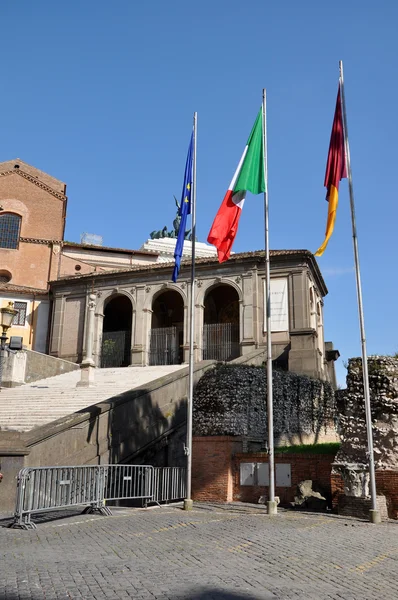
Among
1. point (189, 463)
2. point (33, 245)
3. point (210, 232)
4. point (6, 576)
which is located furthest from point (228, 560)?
point (33, 245)

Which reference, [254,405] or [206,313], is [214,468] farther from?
[206,313]

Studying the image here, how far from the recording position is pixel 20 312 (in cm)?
3441

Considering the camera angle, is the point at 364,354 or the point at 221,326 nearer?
the point at 364,354

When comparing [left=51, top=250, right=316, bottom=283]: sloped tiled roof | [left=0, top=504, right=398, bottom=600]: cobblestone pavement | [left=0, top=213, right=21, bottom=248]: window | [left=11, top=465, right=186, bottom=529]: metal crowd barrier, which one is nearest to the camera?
[left=0, top=504, right=398, bottom=600]: cobblestone pavement

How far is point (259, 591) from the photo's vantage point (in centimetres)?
602

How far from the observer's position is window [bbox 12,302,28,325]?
112 feet

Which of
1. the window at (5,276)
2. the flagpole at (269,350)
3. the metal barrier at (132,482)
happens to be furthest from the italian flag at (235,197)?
the window at (5,276)

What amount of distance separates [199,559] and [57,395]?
46.9 feet

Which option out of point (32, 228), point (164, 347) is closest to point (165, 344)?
point (164, 347)

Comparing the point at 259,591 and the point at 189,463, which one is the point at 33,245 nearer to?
the point at 189,463

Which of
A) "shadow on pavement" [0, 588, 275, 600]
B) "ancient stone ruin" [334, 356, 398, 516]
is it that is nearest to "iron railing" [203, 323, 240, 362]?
"ancient stone ruin" [334, 356, 398, 516]

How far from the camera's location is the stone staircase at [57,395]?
17.7m

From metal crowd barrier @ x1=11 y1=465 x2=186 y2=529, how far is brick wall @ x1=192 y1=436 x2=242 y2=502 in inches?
24.5

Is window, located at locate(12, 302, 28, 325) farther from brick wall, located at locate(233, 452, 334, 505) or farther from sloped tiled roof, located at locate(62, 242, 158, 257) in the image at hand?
brick wall, located at locate(233, 452, 334, 505)
